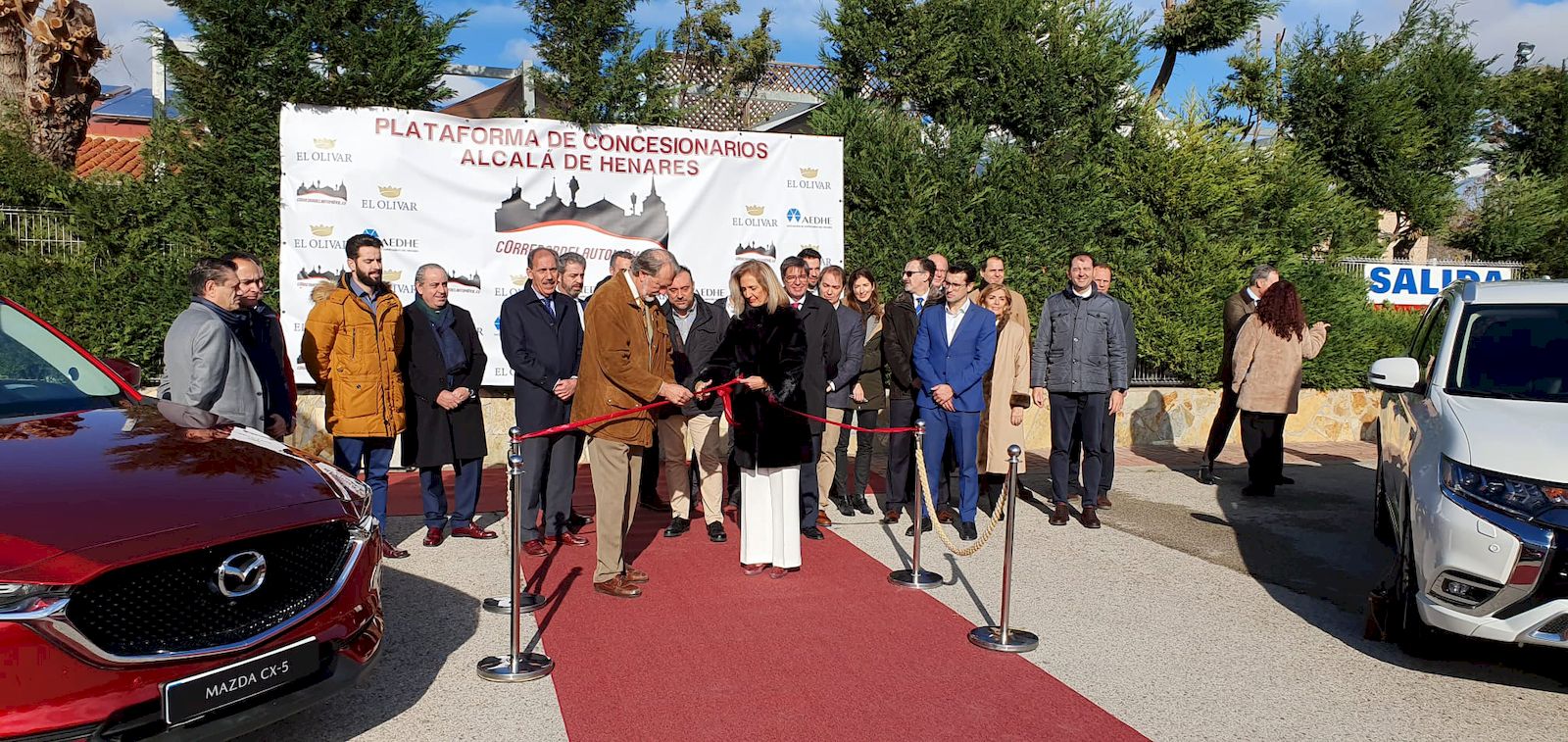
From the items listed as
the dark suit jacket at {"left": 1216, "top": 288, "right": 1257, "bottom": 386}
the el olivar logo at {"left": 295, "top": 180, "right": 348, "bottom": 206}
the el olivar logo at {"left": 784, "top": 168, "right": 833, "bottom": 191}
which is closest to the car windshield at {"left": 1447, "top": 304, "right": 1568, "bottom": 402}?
the dark suit jacket at {"left": 1216, "top": 288, "right": 1257, "bottom": 386}

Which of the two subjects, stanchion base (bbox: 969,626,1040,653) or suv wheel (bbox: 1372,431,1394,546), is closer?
stanchion base (bbox: 969,626,1040,653)

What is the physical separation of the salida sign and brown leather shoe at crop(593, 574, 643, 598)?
1168 cm

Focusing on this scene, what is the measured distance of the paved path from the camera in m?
4.20

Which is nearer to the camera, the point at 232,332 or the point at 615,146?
the point at 232,332

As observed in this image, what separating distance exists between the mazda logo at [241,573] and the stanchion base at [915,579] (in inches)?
145

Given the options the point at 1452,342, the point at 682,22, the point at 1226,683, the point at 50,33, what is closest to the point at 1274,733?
the point at 1226,683

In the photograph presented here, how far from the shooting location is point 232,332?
5590 millimetres

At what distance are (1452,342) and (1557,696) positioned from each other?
1926mm

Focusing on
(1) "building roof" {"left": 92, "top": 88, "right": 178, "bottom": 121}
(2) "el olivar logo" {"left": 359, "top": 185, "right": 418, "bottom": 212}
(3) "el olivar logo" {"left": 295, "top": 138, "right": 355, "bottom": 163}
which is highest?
(1) "building roof" {"left": 92, "top": 88, "right": 178, "bottom": 121}

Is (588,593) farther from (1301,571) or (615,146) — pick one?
(615,146)

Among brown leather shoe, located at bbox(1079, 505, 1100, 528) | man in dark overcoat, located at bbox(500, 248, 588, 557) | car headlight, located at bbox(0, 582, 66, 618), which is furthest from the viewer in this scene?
brown leather shoe, located at bbox(1079, 505, 1100, 528)

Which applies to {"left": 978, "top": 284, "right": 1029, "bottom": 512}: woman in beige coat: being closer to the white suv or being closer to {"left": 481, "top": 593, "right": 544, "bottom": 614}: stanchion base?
the white suv

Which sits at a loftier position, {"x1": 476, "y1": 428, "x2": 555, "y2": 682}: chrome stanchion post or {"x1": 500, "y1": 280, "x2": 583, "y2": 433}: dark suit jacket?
{"x1": 500, "y1": 280, "x2": 583, "y2": 433}: dark suit jacket

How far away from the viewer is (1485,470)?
444 cm
